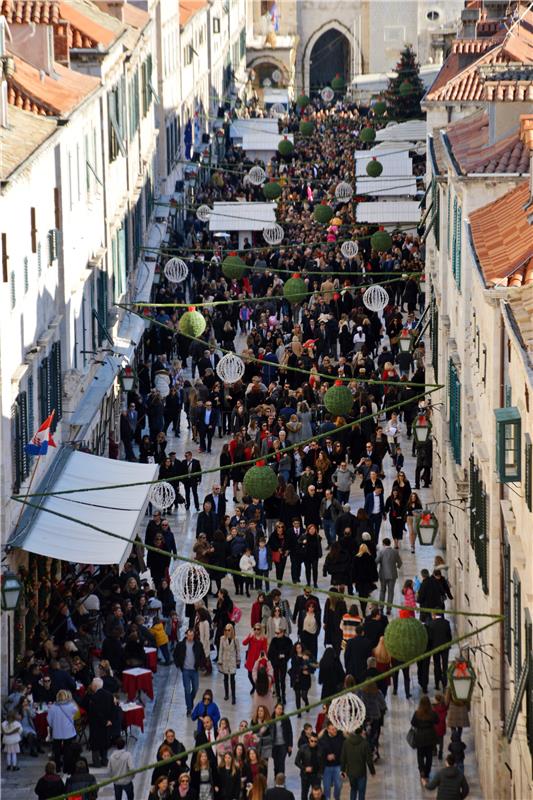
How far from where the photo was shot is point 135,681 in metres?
25.1

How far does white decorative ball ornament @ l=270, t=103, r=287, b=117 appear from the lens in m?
86.2

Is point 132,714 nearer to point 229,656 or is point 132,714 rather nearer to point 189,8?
point 229,656

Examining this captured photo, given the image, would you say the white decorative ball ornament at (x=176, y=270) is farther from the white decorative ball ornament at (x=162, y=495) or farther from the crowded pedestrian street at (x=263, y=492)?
the white decorative ball ornament at (x=162, y=495)

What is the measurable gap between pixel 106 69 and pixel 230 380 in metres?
7.69

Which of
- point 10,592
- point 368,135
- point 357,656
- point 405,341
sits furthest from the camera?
point 368,135

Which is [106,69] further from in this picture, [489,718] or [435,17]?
[435,17]

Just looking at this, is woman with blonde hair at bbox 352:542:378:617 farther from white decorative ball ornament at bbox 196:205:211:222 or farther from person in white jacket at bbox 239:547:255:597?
white decorative ball ornament at bbox 196:205:211:222

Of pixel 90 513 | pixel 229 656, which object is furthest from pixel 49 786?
pixel 90 513

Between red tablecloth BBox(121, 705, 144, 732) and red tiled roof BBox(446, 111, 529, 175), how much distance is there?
884 cm

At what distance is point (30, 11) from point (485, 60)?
759cm

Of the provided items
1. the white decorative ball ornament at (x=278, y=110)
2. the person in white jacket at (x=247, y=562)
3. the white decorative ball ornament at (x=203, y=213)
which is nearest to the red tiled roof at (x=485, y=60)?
the person in white jacket at (x=247, y=562)

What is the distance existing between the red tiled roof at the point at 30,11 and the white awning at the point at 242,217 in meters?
18.0

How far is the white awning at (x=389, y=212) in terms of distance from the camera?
168ft

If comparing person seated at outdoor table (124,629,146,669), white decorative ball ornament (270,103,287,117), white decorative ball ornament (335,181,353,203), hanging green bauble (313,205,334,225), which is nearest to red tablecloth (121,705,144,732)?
person seated at outdoor table (124,629,146,669)
